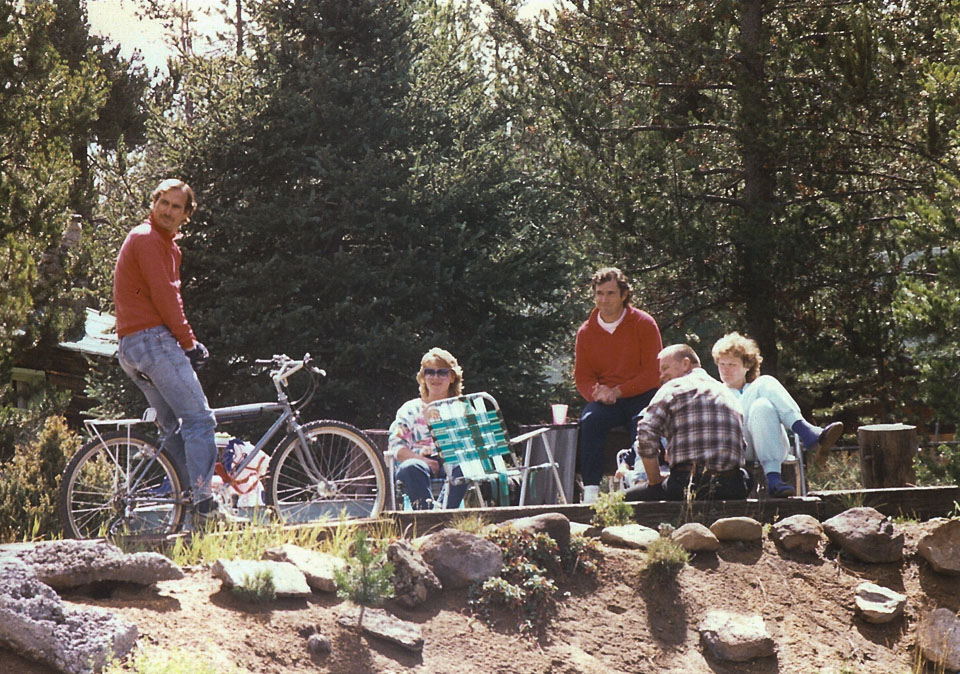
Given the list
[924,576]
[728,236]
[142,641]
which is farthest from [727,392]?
[728,236]

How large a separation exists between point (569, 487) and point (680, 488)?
145 cm

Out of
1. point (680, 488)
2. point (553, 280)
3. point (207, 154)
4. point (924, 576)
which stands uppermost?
point (207, 154)

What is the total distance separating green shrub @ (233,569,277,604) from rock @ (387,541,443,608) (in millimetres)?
579

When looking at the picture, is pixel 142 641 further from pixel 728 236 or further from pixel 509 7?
pixel 509 7

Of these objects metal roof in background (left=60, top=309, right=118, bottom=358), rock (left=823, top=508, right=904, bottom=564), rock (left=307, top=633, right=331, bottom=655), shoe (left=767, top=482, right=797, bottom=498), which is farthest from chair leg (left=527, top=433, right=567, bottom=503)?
metal roof in background (left=60, top=309, right=118, bottom=358)

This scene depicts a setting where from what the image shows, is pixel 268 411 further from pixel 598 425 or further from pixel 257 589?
pixel 598 425

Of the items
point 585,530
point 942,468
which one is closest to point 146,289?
point 585,530

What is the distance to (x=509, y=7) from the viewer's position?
14227 millimetres

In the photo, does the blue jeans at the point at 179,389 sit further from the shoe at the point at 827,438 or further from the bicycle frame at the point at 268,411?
the shoe at the point at 827,438

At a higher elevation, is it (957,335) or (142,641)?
(957,335)

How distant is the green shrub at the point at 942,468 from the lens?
348 inches

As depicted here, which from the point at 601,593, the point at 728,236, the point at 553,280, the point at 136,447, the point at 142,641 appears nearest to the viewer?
the point at 142,641

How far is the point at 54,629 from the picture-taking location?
163 inches

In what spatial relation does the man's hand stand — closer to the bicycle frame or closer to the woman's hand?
the woman's hand
